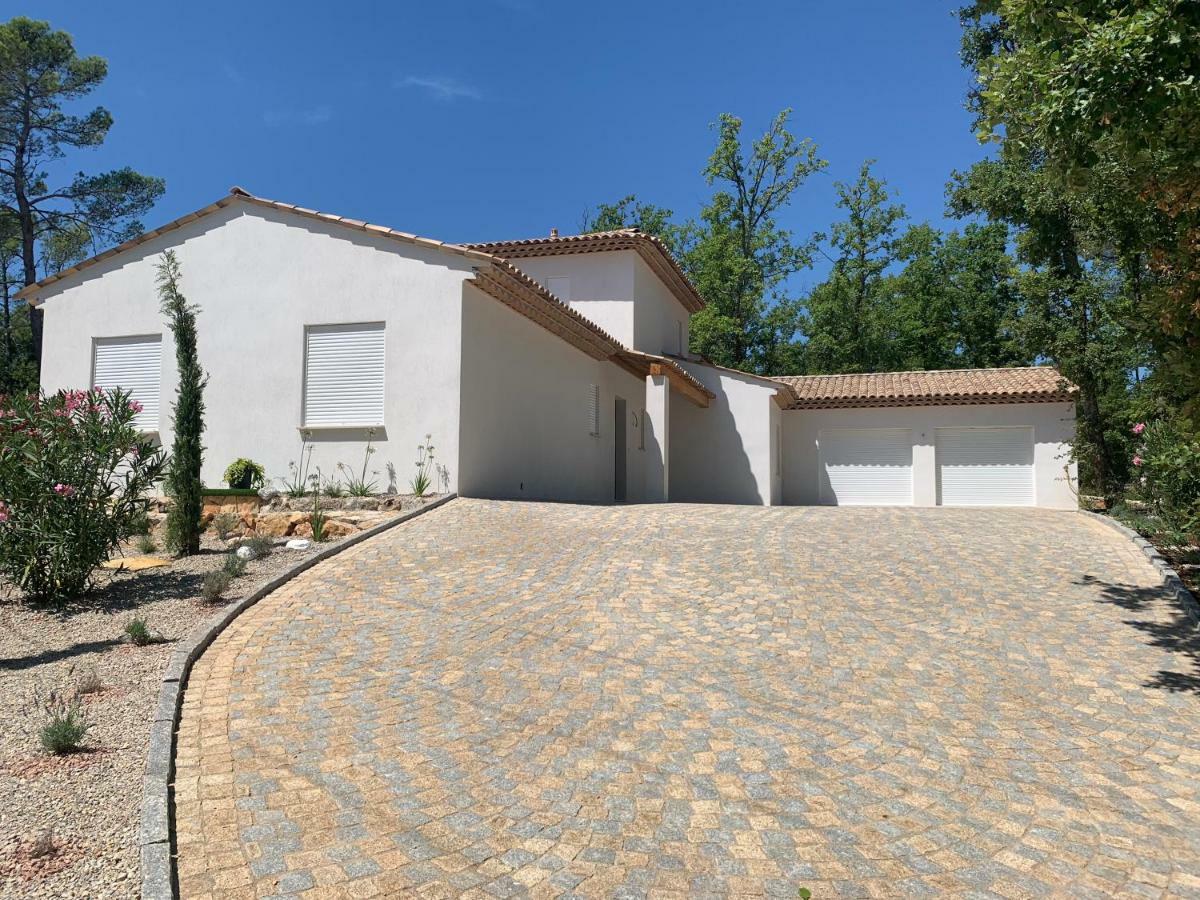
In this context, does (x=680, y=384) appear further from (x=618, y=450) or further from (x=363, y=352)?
(x=363, y=352)

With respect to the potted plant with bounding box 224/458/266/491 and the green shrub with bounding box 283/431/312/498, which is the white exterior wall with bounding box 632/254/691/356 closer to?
the green shrub with bounding box 283/431/312/498

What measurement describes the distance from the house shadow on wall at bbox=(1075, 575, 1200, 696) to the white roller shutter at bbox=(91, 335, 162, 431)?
46.8 ft

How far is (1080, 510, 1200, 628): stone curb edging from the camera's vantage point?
8.10 metres

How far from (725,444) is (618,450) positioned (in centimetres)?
312

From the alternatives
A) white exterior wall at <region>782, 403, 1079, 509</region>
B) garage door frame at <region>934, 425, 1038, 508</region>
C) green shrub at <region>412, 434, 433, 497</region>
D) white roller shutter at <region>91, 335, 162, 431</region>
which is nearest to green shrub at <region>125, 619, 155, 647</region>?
green shrub at <region>412, 434, 433, 497</region>

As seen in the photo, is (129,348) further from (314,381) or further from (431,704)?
(431,704)

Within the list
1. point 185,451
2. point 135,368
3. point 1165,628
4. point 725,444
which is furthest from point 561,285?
point 1165,628

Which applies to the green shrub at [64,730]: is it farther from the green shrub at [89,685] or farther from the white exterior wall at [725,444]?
the white exterior wall at [725,444]

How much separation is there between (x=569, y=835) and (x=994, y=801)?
7.64ft

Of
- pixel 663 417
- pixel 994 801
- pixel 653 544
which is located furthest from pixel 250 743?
pixel 663 417

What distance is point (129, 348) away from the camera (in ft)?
47.1

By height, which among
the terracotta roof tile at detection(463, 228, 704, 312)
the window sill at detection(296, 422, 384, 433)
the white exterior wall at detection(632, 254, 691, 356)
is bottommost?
the window sill at detection(296, 422, 384, 433)

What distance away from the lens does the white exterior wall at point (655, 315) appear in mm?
20891

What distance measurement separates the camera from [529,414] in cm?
1530
